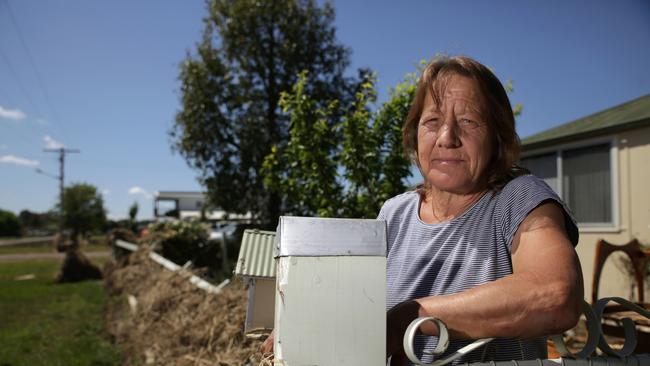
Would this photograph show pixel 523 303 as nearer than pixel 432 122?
Yes

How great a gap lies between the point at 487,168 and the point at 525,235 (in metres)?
0.30

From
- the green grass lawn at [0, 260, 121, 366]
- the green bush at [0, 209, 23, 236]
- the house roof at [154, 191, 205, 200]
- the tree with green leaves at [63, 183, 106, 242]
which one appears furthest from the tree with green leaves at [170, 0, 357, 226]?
the green bush at [0, 209, 23, 236]

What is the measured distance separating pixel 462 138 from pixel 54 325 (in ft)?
34.2

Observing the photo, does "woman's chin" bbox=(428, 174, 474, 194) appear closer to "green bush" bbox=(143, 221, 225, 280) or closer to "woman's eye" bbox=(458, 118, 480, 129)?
"woman's eye" bbox=(458, 118, 480, 129)

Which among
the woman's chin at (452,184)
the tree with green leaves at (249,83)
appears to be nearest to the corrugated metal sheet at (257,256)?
the woman's chin at (452,184)

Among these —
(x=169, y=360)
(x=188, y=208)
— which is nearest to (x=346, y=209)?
(x=169, y=360)

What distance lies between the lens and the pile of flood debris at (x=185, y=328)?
144 inches

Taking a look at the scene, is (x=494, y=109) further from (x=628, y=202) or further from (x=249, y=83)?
(x=249, y=83)

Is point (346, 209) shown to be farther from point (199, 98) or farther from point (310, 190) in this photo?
point (199, 98)

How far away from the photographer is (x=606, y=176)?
775 centimetres

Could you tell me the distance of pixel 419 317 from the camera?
3.00 feet

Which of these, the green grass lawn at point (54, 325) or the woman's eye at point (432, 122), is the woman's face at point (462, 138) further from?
the green grass lawn at point (54, 325)

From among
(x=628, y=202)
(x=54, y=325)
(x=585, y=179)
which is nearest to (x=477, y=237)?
(x=628, y=202)

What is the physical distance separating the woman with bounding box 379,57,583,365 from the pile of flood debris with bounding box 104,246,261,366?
64 cm
